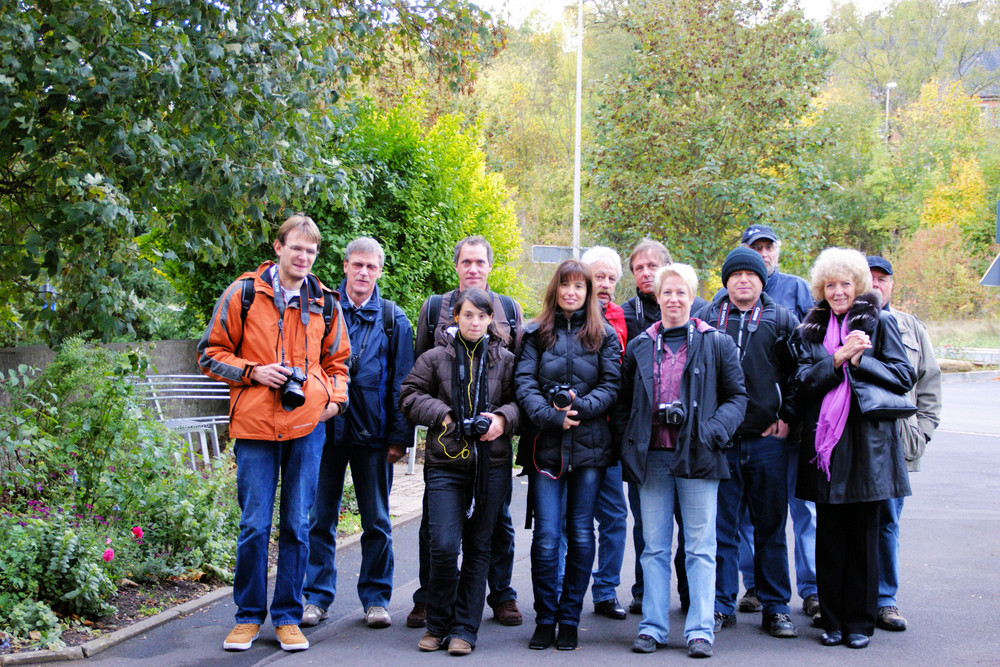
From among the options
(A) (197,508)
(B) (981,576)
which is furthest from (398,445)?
(B) (981,576)

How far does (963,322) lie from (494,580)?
36328 millimetres

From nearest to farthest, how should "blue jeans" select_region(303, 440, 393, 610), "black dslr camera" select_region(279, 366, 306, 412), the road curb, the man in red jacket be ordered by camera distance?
the road curb < "black dslr camera" select_region(279, 366, 306, 412) < "blue jeans" select_region(303, 440, 393, 610) < the man in red jacket

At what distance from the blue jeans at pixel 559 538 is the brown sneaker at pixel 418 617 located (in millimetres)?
708

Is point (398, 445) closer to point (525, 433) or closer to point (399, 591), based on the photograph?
point (525, 433)

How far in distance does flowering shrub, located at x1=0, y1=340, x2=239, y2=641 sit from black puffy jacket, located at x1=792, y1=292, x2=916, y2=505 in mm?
3746

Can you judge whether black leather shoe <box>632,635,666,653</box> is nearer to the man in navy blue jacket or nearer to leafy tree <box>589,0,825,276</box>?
the man in navy blue jacket

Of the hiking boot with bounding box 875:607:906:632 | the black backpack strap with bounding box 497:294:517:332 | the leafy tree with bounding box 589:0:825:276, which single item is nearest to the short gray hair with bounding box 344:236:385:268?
the black backpack strap with bounding box 497:294:517:332

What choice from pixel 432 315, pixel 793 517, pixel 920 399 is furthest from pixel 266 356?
pixel 920 399

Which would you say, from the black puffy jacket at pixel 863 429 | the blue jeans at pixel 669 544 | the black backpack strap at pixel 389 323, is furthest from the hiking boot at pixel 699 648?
the black backpack strap at pixel 389 323

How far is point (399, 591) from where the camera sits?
6.19 m

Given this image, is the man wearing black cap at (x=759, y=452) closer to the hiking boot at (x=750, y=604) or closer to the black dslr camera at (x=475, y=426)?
the hiking boot at (x=750, y=604)

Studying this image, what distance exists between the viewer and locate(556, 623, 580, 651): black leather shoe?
496 centimetres

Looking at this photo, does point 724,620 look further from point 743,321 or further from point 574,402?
point 743,321

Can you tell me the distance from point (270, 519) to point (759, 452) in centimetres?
269
